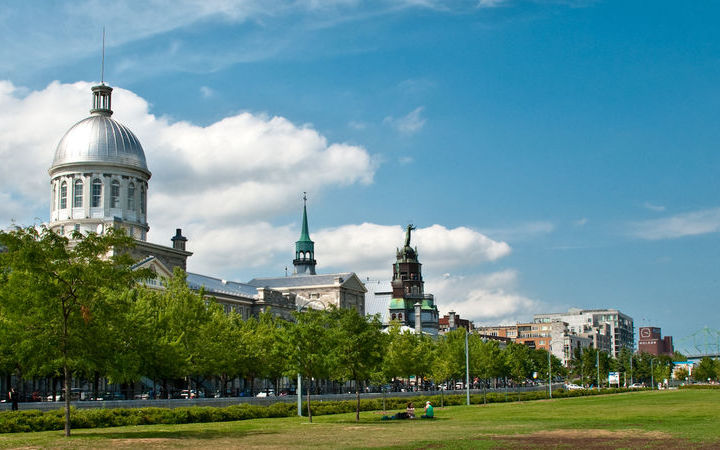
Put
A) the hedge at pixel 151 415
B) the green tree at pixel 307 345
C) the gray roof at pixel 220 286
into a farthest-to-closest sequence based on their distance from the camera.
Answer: the gray roof at pixel 220 286
the green tree at pixel 307 345
the hedge at pixel 151 415

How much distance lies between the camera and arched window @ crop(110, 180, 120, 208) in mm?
99938

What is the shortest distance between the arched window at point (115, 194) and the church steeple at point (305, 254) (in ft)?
289

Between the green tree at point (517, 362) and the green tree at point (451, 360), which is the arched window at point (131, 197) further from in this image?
the green tree at point (517, 362)

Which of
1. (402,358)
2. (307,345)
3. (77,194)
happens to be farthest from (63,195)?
(307,345)

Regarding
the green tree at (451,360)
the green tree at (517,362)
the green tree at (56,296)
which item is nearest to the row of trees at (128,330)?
the green tree at (56,296)

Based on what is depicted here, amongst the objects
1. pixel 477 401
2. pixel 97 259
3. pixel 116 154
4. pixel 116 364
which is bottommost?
pixel 477 401

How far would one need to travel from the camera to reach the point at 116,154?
10031cm

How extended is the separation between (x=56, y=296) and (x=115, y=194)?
218 feet

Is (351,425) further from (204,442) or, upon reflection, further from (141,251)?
(141,251)

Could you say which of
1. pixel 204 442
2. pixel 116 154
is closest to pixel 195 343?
pixel 204 442

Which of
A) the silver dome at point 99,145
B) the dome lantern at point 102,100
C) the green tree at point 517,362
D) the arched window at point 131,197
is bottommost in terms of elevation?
the green tree at point 517,362

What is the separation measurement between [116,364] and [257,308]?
89.9 meters

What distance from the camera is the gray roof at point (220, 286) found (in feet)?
401

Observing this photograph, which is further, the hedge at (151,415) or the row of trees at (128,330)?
the hedge at (151,415)
